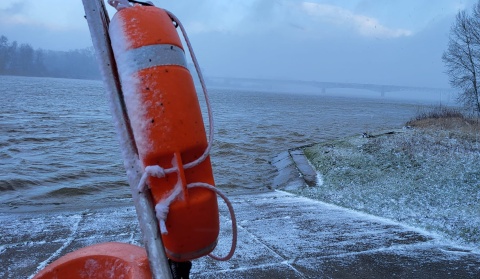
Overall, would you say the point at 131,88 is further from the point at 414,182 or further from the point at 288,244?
the point at 414,182

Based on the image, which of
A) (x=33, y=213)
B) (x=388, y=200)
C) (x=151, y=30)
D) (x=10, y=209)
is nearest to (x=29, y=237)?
(x=33, y=213)

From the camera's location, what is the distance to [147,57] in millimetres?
1710

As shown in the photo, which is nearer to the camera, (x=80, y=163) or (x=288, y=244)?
(x=288, y=244)

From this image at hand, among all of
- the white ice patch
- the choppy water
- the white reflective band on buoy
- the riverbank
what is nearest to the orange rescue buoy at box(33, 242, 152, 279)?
the white ice patch

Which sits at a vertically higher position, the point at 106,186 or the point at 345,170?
the point at 345,170

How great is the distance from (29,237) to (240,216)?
2725 millimetres

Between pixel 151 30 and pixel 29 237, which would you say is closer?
pixel 151 30

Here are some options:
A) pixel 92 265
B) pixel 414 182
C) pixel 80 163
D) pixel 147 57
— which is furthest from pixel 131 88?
pixel 80 163

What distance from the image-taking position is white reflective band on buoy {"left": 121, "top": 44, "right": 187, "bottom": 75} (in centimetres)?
171

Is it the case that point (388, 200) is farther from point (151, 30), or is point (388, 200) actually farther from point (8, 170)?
point (8, 170)

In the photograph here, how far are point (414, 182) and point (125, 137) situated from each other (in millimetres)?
6356

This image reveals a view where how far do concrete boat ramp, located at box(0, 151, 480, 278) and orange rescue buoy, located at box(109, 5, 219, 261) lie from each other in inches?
75.2

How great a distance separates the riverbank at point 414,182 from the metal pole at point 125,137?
3754 millimetres

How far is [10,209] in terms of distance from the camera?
25.1 feet
